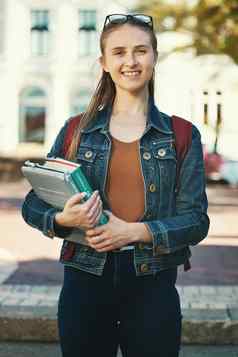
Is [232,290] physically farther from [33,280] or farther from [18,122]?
[18,122]

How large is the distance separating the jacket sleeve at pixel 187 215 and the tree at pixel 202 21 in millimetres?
17776

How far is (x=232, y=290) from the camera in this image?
6746mm

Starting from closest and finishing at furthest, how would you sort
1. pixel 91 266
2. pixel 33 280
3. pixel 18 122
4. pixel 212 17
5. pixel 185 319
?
pixel 91 266
pixel 185 319
pixel 33 280
pixel 212 17
pixel 18 122

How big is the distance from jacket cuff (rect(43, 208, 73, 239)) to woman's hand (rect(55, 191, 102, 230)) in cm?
13

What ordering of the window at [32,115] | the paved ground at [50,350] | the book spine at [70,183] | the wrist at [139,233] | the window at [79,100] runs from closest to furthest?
the book spine at [70,183]
the wrist at [139,233]
the paved ground at [50,350]
the window at [32,115]
the window at [79,100]

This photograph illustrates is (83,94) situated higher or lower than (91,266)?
lower

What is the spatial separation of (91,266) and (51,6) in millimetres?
35959

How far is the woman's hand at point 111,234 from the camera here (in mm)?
2566

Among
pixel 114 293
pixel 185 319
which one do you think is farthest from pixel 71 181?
pixel 185 319

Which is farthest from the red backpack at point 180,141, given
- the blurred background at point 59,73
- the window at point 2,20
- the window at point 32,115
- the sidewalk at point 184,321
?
the window at point 2,20

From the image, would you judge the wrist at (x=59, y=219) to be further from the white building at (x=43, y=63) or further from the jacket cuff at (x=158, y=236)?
the white building at (x=43, y=63)

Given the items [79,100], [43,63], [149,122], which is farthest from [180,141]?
[43,63]

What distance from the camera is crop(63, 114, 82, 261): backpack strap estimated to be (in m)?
2.73

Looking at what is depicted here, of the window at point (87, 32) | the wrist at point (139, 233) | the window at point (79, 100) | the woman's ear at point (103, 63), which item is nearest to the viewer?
the wrist at point (139, 233)
